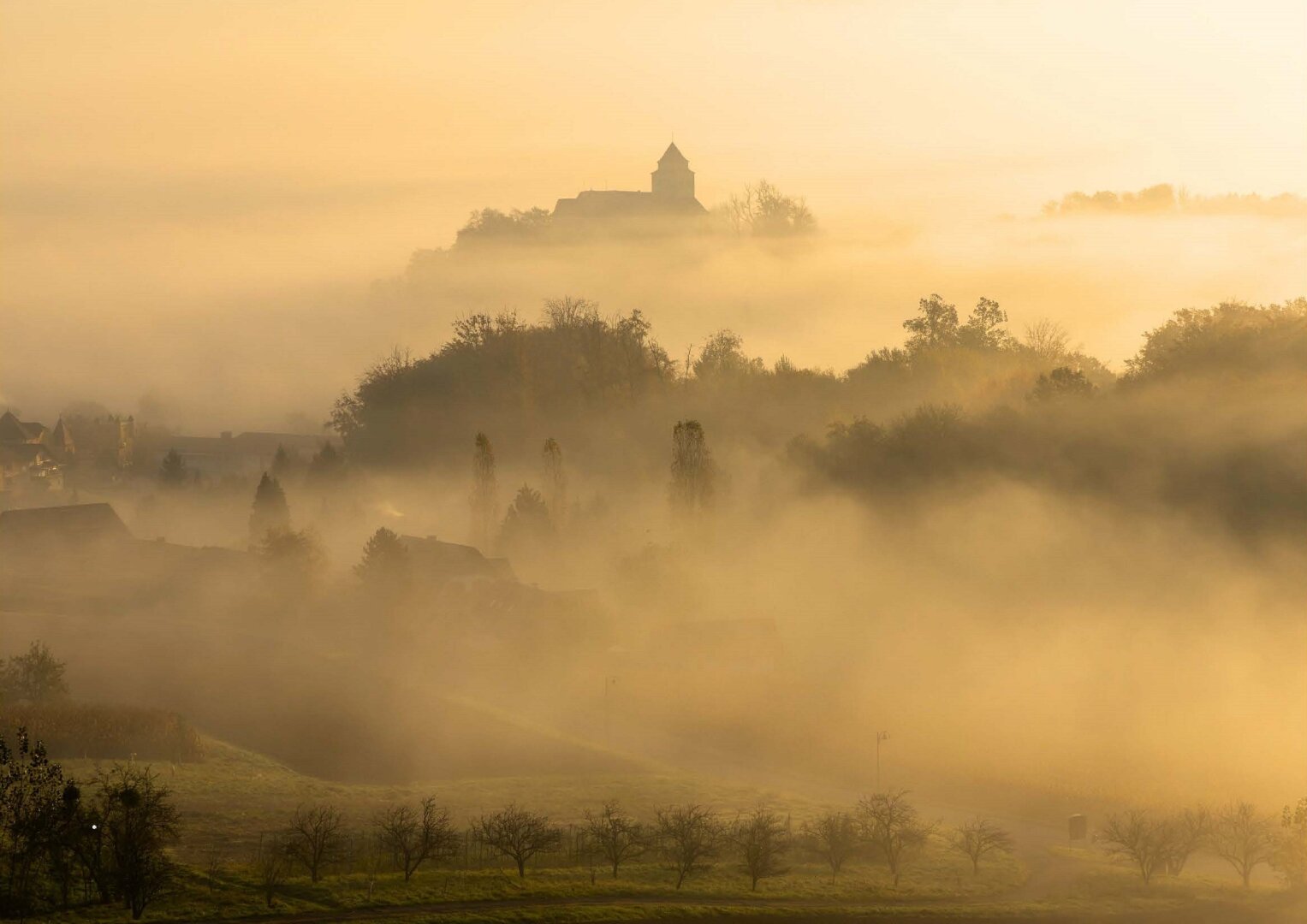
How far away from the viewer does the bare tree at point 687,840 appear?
5956 cm

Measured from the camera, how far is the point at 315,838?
58.1 metres

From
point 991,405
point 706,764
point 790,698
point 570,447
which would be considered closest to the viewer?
point 706,764

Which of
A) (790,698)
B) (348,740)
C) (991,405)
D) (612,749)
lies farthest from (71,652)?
(991,405)

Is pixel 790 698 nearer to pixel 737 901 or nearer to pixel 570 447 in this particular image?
pixel 737 901

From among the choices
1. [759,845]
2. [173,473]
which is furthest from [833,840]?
[173,473]

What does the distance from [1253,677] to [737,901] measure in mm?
45297

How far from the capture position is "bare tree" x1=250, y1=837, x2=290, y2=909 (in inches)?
2158

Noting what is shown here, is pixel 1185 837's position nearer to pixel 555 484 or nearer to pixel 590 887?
pixel 590 887

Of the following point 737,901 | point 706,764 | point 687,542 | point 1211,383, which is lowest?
point 737,901

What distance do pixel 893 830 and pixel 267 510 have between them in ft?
231

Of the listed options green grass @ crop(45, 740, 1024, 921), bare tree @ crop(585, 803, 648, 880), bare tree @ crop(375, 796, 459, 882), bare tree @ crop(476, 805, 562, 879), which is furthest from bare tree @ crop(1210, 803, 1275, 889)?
bare tree @ crop(375, 796, 459, 882)

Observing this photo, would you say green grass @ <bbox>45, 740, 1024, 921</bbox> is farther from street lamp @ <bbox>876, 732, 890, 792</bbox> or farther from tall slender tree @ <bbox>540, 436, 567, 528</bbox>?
tall slender tree @ <bbox>540, 436, 567, 528</bbox>

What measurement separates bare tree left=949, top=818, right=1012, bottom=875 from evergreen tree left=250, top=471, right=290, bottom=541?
6757 cm

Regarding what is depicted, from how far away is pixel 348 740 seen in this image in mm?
78875
